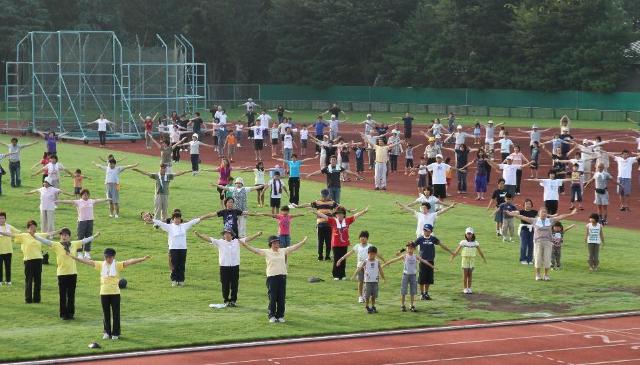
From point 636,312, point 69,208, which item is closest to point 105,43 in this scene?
point 69,208

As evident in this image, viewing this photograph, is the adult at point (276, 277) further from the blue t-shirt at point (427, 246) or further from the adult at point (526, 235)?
the adult at point (526, 235)

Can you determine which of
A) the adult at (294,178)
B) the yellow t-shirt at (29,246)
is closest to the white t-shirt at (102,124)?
the adult at (294,178)

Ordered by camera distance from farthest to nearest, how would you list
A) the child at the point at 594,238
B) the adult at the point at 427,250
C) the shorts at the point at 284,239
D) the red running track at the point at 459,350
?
the child at the point at 594,238, the shorts at the point at 284,239, the adult at the point at 427,250, the red running track at the point at 459,350

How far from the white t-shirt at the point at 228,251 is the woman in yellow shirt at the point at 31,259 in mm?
3751

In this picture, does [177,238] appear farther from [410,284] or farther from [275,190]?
[275,190]

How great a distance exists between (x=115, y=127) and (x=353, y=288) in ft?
122

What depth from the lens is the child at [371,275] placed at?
2459cm

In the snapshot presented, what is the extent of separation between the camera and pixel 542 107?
3378 inches

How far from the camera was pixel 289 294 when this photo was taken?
26.6m

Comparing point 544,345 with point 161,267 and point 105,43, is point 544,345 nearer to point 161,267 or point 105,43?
point 161,267

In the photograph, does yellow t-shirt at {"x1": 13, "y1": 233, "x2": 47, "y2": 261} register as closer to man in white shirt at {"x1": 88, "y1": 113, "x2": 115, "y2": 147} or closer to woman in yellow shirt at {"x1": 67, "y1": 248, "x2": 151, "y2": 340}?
woman in yellow shirt at {"x1": 67, "y1": 248, "x2": 151, "y2": 340}

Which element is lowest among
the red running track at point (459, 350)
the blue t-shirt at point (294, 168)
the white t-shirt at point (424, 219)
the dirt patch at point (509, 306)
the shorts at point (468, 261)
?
the red running track at point (459, 350)

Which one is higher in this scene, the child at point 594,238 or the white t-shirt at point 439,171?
the white t-shirt at point 439,171

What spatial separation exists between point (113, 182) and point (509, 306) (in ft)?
46.1
